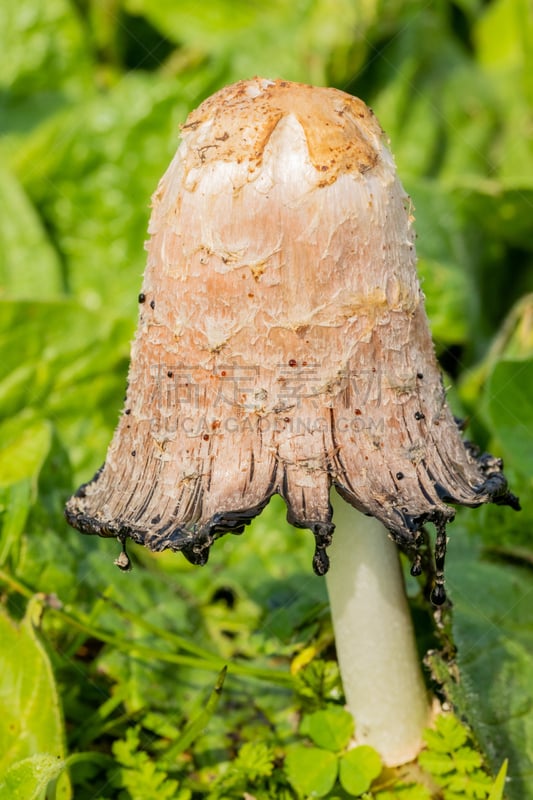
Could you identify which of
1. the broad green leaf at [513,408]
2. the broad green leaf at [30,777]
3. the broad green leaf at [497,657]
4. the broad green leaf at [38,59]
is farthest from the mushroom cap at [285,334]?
the broad green leaf at [38,59]

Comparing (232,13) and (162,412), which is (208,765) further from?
(232,13)

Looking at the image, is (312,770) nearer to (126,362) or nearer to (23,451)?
(23,451)

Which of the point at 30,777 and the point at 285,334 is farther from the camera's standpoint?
the point at 30,777

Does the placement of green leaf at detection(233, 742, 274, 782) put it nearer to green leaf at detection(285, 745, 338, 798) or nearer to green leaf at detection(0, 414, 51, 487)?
green leaf at detection(285, 745, 338, 798)

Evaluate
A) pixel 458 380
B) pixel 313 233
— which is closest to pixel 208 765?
pixel 313 233

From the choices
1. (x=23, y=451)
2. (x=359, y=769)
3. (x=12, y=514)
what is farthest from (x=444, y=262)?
(x=359, y=769)
